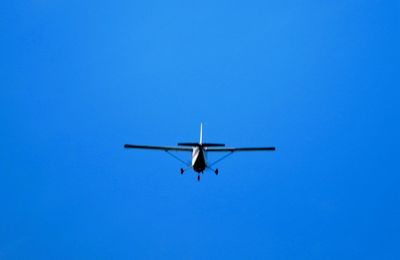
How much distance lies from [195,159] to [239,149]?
783 centimetres

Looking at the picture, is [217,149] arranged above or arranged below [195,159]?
above

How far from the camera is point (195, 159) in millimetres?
45375

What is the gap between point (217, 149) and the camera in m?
50.4

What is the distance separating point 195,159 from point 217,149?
5830mm

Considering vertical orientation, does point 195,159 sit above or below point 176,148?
below

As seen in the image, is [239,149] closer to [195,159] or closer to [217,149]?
[217,149]

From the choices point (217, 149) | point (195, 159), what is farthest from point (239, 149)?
point (195, 159)

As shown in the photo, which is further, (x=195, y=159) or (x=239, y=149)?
(x=239, y=149)

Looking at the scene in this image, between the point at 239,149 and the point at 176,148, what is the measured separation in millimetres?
8215

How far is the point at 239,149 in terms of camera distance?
50.7 m

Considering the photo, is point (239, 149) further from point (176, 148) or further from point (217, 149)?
point (176, 148)

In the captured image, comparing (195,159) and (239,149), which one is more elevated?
(239,149)

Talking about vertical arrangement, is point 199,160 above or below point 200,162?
above

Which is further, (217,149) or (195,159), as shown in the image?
(217,149)
